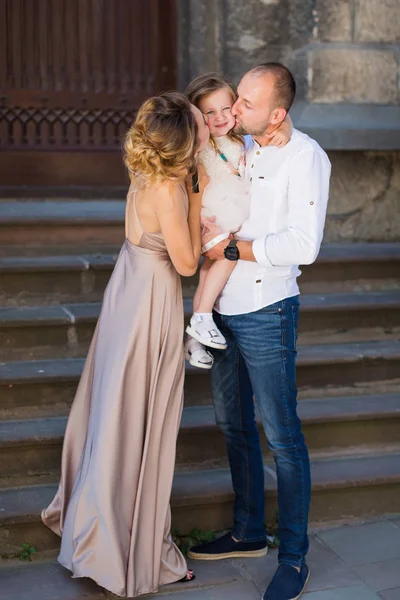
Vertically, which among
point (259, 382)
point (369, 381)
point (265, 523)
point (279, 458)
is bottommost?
point (265, 523)

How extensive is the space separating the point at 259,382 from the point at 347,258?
216 cm

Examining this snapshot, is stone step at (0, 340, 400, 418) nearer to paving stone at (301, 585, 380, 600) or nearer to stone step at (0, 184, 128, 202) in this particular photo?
paving stone at (301, 585, 380, 600)

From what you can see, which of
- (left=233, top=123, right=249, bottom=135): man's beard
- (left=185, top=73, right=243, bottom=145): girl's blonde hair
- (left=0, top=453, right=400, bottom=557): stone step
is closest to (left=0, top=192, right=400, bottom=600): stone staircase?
(left=0, top=453, right=400, bottom=557): stone step

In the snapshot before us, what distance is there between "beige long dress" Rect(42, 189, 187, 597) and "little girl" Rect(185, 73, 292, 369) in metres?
0.12

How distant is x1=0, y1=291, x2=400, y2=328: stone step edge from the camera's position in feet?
16.0

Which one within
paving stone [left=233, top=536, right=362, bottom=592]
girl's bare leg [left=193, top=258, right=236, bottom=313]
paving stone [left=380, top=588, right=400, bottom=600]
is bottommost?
paving stone [left=233, top=536, right=362, bottom=592]

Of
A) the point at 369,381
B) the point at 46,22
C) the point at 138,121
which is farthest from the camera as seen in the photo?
the point at 46,22

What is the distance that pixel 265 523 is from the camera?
4.35 meters

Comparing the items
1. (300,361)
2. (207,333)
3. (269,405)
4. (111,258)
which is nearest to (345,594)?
(269,405)

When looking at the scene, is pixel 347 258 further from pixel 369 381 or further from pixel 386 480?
pixel 386 480

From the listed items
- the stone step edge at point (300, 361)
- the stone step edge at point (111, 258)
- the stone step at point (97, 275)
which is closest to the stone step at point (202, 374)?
the stone step edge at point (300, 361)

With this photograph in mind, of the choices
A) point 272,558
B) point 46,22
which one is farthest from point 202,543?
point 46,22

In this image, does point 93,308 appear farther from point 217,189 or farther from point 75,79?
point 75,79

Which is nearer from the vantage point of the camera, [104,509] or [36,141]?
[104,509]
